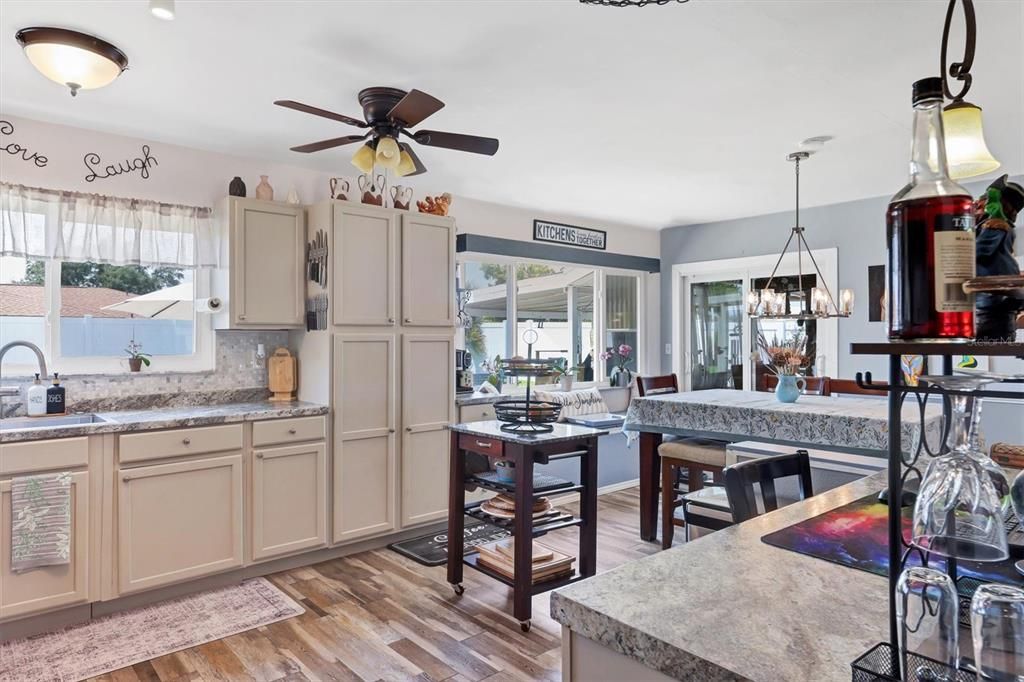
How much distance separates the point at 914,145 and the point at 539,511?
2513 mm

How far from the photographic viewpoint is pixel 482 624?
9.34ft

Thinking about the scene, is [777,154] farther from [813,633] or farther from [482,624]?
[813,633]

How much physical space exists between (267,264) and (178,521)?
1509mm

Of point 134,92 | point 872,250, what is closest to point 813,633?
point 134,92

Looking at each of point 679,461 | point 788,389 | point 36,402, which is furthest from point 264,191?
point 788,389

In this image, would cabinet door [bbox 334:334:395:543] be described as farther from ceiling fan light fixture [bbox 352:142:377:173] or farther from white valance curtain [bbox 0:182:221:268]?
ceiling fan light fixture [bbox 352:142:377:173]

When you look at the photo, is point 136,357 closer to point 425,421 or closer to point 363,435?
point 363,435

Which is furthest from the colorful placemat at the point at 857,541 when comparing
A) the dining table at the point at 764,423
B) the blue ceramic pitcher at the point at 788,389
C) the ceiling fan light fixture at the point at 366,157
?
the blue ceramic pitcher at the point at 788,389

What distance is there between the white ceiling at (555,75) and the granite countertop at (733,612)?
6.23 feet

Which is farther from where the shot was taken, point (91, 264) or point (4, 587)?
point (91, 264)

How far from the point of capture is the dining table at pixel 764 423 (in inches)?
124

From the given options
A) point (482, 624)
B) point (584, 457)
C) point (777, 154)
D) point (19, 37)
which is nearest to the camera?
point (19, 37)

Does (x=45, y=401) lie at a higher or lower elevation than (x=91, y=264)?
lower

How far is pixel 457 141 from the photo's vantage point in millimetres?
2814
